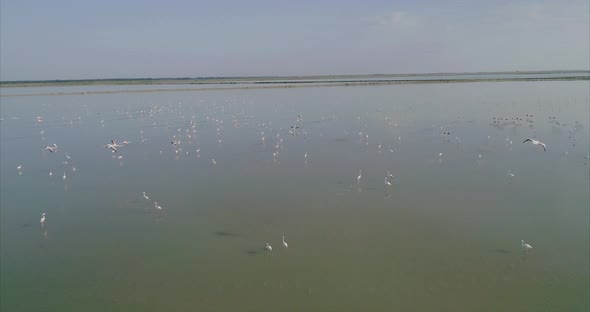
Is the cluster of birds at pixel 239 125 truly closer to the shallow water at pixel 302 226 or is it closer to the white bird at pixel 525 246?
the shallow water at pixel 302 226

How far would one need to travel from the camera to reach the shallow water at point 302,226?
8.06 metres

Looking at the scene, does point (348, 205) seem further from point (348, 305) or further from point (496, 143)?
point (496, 143)

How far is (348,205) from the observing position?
12289 millimetres

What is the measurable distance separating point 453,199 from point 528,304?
5.15 m

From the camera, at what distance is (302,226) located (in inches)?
432

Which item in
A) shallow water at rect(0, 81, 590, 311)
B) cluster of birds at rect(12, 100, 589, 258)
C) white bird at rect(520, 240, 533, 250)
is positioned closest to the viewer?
shallow water at rect(0, 81, 590, 311)

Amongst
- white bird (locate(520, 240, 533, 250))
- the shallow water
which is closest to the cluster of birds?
the shallow water

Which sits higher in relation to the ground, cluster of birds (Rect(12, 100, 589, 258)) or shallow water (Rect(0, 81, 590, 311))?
cluster of birds (Rect(12, 100, 589, 258))

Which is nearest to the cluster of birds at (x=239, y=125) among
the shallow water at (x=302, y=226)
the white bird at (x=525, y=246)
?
the shallow water at (x=302, y=226)

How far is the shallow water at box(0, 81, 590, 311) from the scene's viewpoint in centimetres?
806

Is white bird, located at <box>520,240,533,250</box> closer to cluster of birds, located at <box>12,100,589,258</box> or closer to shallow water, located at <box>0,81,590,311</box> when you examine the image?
shallow water, located at <box>0,81,590,311</box>

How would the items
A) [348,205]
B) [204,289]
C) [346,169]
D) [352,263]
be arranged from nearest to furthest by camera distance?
[204,289], [352,263], [348,205], [346,169]

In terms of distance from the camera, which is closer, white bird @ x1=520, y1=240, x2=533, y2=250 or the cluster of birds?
white bird @ x1=520, y1=240, x2=533, y2=250

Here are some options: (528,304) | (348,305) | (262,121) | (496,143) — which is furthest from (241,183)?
(262,121)
